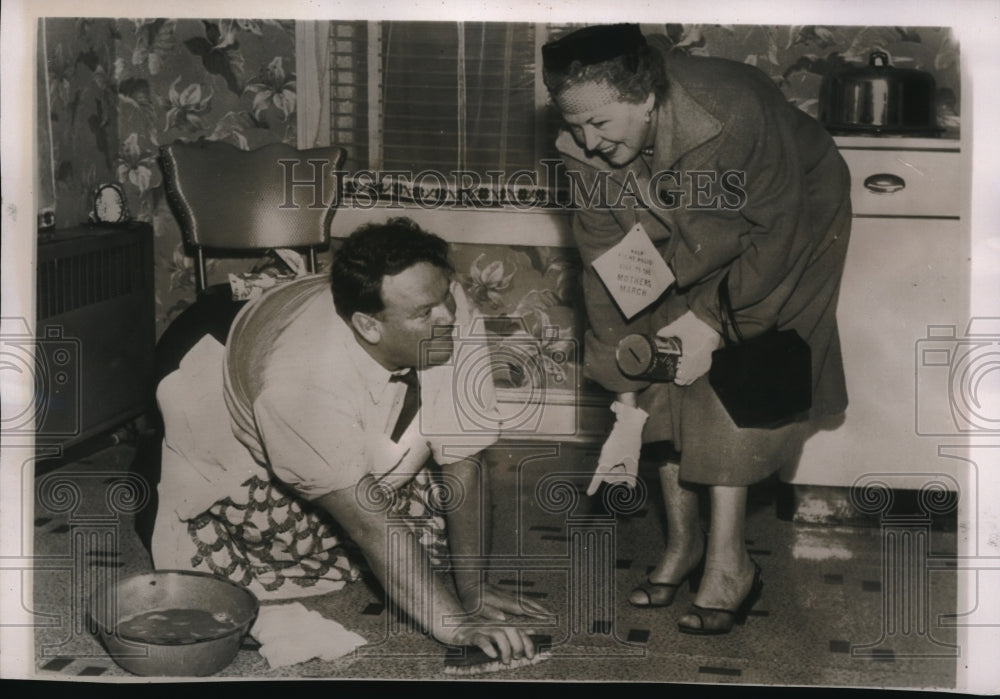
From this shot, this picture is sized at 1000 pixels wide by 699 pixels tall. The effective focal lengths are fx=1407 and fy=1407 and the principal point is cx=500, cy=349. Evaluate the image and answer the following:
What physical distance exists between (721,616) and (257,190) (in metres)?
1.33

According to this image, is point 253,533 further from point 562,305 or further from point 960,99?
point 960,99

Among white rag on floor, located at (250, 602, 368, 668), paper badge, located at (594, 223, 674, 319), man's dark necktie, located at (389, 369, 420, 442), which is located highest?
paper badge, located at (594, 223, 674, 319)

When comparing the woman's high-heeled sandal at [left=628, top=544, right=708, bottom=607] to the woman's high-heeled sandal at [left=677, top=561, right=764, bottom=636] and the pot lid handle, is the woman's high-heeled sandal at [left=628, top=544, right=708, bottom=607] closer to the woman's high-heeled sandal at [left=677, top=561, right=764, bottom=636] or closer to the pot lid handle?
the woman's high-heeled sandal at [left=677, top=561, right=764, bottom=636]

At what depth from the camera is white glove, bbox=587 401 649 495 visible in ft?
9.76

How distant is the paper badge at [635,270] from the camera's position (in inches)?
115

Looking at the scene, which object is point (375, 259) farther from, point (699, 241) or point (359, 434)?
point (699, 241)

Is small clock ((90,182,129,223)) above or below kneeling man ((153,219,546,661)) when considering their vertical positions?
above

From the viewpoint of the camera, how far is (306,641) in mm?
2984

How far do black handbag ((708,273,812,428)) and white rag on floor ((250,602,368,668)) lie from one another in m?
0.94

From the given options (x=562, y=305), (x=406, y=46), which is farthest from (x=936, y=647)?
(x=406, y=46)

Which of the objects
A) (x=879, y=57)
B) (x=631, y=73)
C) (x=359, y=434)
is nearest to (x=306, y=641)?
(x=359, y=434)

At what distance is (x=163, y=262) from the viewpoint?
9.90 feet

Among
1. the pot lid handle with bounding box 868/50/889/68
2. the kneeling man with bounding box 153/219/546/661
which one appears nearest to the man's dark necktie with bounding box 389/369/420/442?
the kneeling man with bounding box 153/219/546/661

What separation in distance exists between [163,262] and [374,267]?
1.51 feet
